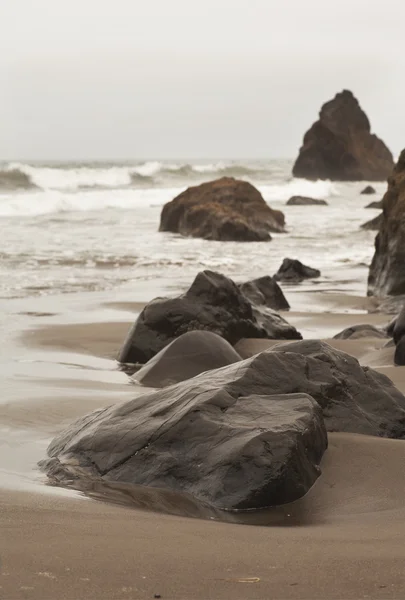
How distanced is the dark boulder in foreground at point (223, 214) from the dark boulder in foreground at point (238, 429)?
1453 centimetres

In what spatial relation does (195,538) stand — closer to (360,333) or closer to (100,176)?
(360,333)

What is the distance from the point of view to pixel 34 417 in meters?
4.07

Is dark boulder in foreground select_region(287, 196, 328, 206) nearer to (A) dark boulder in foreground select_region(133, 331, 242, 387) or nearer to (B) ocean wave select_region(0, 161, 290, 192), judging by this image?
(B) ocean wave select_region(0, 161, 290, 192)

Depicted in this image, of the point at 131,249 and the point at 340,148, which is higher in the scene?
the point at 340,148

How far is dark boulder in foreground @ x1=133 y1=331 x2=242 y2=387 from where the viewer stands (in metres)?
5.20

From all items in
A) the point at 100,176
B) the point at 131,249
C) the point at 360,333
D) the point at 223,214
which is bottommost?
the point at 100,176

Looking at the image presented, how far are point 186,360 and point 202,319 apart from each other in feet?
4.32

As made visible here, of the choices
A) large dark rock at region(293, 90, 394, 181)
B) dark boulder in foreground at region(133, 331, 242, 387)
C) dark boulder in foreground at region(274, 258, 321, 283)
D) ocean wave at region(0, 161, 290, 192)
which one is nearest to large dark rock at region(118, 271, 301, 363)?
dark boulder in foreground at region(133, 331, 242, 387)

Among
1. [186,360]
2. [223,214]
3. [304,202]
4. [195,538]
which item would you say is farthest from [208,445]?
[304,202]

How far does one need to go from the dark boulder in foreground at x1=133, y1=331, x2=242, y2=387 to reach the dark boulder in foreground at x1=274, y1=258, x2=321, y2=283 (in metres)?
6.51

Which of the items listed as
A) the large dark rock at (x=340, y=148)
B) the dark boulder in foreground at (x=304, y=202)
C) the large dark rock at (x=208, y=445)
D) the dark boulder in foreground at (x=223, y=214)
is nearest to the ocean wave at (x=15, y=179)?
the dark boulder in foreground at (x=304, y=202)

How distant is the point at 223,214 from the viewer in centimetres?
1909

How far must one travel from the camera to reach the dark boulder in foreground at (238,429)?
9.41 feet

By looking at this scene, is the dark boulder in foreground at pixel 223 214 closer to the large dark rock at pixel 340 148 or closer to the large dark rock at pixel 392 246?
the large dark rock at pixel 392 246
